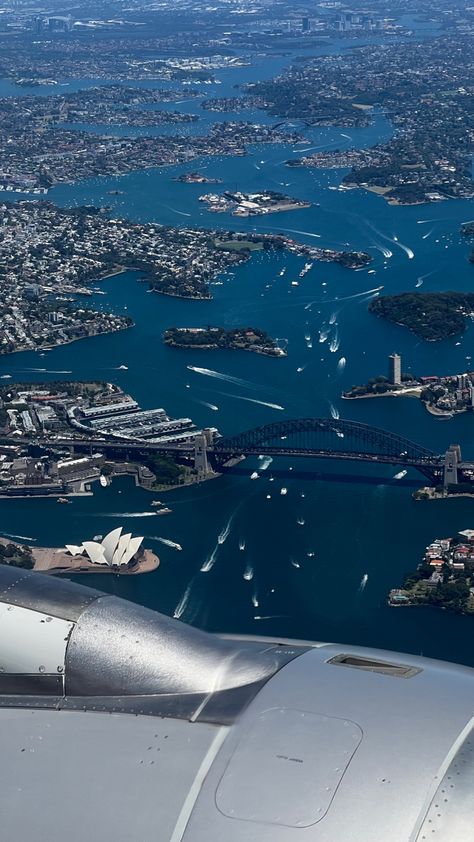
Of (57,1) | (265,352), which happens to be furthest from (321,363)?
(57,1)

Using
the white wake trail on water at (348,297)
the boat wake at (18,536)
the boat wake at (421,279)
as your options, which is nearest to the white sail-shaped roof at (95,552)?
the boat wake at (18,536)

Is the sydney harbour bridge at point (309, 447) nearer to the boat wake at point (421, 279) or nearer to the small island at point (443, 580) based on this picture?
the small island at point (443, 580)

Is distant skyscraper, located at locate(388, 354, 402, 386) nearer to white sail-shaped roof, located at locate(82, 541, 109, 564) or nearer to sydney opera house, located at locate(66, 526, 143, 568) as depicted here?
sydney opera house, located at locate(66, 526, 143, 568)

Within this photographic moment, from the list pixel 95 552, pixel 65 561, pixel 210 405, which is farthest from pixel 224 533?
pixel 210 405

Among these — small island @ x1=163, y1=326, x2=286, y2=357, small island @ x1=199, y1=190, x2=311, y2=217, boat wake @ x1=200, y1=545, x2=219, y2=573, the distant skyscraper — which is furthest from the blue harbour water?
the distant skyscraper

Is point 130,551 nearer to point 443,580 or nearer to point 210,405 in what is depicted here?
point 443,580

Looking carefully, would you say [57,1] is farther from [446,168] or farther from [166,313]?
[166,313]
